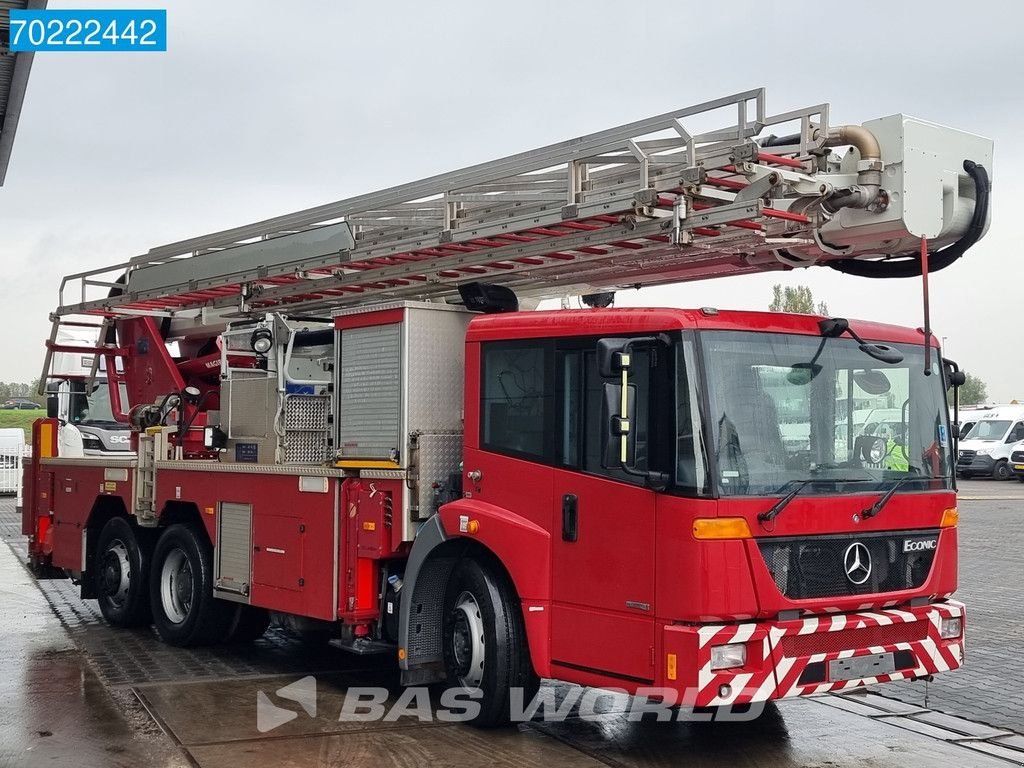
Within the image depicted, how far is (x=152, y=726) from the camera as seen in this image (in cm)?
725

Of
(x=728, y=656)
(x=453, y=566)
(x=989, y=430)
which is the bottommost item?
(x=728, y=656)

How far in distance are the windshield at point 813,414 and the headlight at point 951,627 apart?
80cm

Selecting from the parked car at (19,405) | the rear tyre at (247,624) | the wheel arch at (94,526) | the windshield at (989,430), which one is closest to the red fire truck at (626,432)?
the rear tyre at (247,624)

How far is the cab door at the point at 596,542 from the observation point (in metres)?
6.29

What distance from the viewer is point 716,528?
19.8 feet

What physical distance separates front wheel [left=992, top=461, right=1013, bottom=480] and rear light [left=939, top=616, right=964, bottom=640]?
30.9m

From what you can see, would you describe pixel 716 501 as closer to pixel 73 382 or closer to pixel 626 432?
pixel 626 432

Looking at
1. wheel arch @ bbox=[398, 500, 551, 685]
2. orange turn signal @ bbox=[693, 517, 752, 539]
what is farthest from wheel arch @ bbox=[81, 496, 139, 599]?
orange turn signal @ bbox=[693, 517, 752, 539]

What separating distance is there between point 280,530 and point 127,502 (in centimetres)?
278

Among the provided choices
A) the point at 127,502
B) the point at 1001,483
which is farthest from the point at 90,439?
the point at 1001,483

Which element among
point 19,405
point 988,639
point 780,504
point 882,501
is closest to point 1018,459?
point 988,639

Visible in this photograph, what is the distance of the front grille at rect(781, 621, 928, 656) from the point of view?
243 inches

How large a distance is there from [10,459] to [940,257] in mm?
27595

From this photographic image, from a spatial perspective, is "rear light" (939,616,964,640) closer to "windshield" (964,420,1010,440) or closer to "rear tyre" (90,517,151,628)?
"rear tyre" (90,517,151,628)
